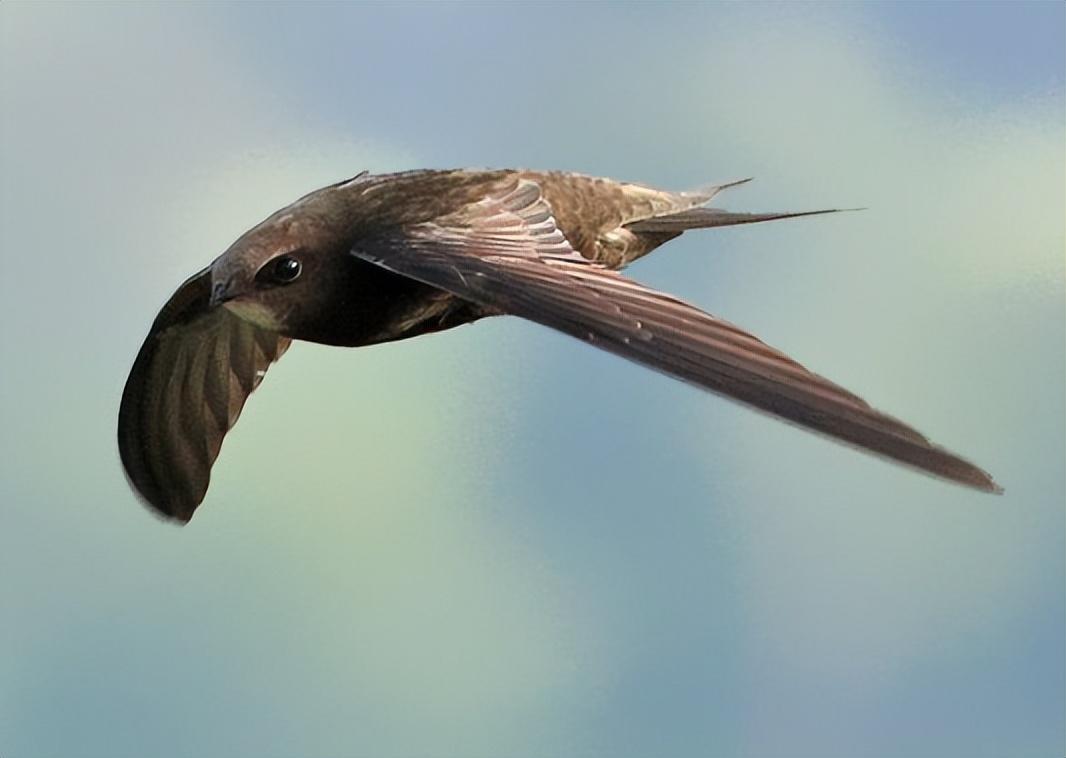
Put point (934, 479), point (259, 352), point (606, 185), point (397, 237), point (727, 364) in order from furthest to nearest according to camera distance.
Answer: point (259, 352) < point (606, 185) < point (397, 237) < point (727, 364) < point (934, 479)

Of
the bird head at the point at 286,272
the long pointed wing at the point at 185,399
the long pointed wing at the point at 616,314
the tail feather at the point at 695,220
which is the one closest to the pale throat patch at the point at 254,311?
the bird head at the point at 286,272

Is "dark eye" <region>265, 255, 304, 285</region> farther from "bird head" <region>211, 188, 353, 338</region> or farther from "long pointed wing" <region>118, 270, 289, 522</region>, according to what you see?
"long pointed wing" <region>118, 270, 289, 522</region>

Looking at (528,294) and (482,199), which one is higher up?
(482,199)

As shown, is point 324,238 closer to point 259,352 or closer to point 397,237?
point 397,237

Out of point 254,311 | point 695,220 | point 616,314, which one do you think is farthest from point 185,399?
point 616,314

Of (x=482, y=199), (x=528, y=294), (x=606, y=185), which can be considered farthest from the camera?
(x=606, y=185)

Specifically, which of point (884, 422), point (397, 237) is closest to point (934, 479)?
point (884, 422)

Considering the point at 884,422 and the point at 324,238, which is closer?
the point at 884,422

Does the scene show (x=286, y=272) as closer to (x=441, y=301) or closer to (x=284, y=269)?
(x=284, y=269)
